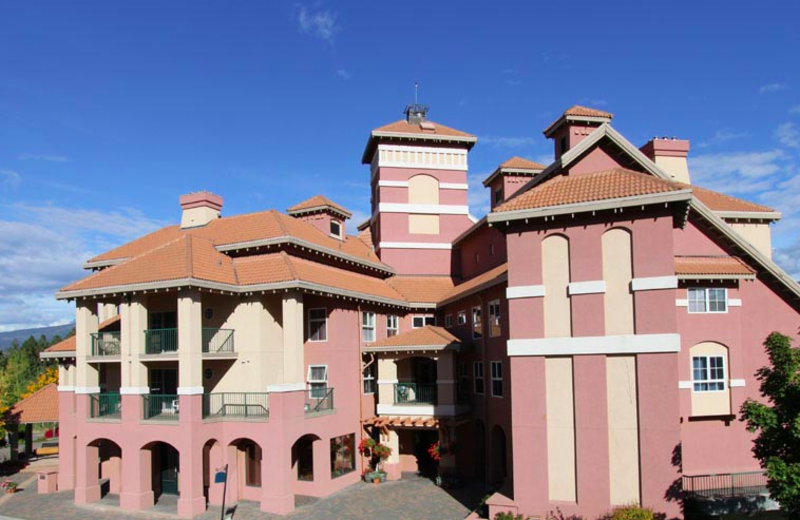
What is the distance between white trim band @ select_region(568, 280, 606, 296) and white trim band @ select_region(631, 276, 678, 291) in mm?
820

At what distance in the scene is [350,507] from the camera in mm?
21531

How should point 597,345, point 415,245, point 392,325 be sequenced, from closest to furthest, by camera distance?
1. point 597,345
2. point 392,325
3. point 415,245

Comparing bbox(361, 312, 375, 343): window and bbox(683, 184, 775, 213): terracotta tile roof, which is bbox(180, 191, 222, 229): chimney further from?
bbox(683, 184, 775, 213): terracotta tile roof

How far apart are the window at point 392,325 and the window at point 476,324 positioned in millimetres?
5308

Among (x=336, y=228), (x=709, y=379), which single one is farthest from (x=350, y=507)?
(x=336, y=228)

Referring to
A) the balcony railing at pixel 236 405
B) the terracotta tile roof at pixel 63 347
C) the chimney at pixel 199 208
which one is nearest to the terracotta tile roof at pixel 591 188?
the balcony railing at pixel 236 405

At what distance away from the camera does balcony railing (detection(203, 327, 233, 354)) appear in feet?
75.7

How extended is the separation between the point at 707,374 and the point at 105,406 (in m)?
24.0

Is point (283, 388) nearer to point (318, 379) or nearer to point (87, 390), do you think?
point (318, 379)

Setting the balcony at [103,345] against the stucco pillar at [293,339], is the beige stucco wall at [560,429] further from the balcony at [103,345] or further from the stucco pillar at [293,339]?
the balcony at [103,345]

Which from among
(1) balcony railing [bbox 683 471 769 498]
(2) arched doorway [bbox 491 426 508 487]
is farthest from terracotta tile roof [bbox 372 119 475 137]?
(1) balcony railing [bbox 683 471 769 498]

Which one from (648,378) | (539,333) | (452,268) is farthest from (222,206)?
(648,378)

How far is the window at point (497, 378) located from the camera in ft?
74.9

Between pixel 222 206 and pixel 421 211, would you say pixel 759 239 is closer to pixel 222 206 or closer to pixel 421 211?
pixel 421 211
